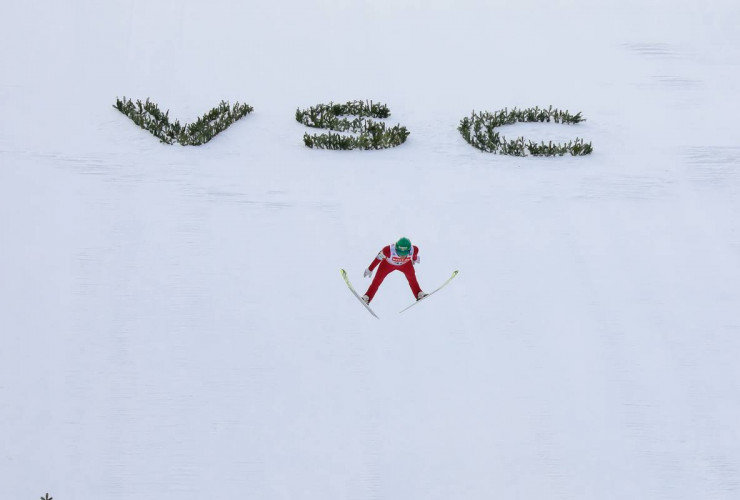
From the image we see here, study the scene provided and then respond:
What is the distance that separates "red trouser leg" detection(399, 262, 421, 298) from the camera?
27.1 ft

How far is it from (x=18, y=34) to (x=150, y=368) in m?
10.5

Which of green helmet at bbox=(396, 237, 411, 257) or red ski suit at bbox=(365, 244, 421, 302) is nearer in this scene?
green helmet at bbox=(396, 237, 411, 257)

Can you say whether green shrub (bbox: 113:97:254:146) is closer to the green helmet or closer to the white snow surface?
the white snow surface

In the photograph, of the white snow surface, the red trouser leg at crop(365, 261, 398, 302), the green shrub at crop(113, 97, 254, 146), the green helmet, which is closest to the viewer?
the white snow surface

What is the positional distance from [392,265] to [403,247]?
0.42m

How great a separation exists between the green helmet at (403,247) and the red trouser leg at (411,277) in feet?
1.11

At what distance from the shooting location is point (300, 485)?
22.0ft

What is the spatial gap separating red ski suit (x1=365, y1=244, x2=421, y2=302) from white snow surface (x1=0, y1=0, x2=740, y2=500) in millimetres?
419

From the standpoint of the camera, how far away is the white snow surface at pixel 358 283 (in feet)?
22.8

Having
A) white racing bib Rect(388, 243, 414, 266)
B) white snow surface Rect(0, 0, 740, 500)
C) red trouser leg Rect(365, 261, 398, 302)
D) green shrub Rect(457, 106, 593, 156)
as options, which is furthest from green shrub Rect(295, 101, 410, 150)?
white racing bib Rect(388, 243, 414, 266)

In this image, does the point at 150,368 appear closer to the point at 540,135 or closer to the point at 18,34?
the point at 540,135

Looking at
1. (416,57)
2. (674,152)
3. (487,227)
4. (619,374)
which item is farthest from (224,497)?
(416,57)

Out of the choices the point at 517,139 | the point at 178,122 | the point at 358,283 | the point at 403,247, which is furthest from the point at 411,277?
the point at 178,122

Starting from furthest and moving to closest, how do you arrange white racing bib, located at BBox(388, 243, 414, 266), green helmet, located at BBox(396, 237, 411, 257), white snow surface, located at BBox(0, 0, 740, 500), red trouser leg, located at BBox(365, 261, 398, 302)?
1. red trouser leg, located at BBox(365, 261, 398, 302)
2. white racing bib, located at BBox(388, 243, 414, 266)
3. green helmet, located at BBox(396, 237, 411, 257)
4. white snow surface, located at BBox(0, 0, 740, 500)
